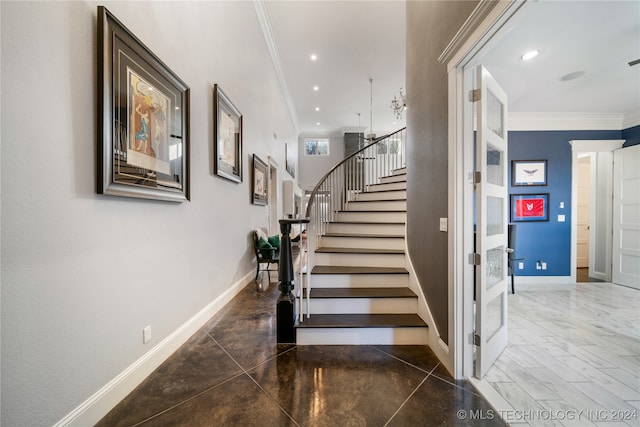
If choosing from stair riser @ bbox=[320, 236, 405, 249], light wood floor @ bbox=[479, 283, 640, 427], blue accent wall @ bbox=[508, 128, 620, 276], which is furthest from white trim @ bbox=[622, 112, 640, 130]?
stair riser @ bbox=[320, 236, 405, 249]

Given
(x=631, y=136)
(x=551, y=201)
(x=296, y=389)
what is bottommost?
(x=296, y=389)

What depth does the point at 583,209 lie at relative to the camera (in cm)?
610

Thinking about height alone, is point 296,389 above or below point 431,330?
below

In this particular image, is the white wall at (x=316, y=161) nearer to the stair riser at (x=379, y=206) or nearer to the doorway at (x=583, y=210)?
the stair riser at (x=379, y=206)

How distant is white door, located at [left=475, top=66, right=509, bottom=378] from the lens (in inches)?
72.6

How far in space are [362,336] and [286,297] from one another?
773mm

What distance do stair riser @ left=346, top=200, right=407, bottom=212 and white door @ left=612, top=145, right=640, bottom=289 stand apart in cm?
418

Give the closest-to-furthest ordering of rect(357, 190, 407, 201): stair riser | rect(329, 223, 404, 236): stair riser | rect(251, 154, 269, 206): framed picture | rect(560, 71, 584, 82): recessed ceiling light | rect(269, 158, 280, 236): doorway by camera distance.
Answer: rect(560, 71, 584, 82): recessed ceiling light → rect(329, 223, 404, 236): stair riser → rect(251, 154, 269, 206): framed picture → rect(357, 190, 407, 201): stair riser → rect(269, 158, 280, 236): doorway

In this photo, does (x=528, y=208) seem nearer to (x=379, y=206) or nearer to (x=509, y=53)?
(x=379, y=206)

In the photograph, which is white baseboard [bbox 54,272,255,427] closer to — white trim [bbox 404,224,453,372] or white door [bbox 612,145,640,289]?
white trim [bbox 404,224,453,372]

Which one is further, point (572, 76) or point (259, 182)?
point (259, 182)

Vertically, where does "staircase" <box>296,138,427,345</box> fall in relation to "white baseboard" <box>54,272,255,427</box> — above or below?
above

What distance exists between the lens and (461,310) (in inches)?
72.2

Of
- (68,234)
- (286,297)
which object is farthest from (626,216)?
(68,234)
